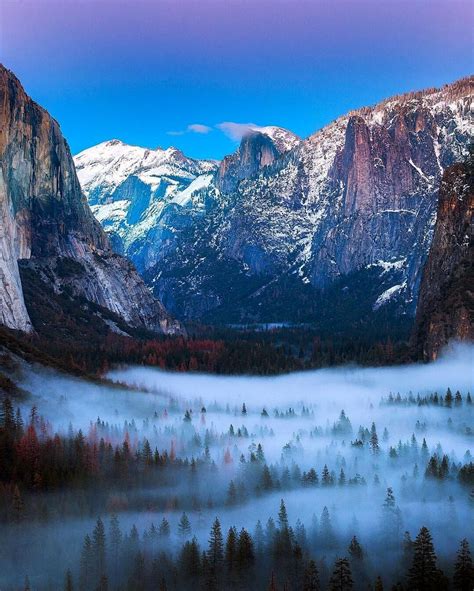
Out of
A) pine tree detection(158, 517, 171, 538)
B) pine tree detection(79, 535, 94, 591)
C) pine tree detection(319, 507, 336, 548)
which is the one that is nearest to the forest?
pine tree detection(79, 535, 94, 591)

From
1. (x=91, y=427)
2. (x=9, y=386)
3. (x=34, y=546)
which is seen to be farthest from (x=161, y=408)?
(x=34, y=546)

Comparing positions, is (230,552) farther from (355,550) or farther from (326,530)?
(326,530)

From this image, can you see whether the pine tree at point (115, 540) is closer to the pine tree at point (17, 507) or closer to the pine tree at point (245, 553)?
the pine tree at point (17, 507)

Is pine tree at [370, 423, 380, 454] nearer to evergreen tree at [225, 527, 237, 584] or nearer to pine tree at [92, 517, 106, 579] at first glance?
evergreen tree at [225, 527, 237, 584]

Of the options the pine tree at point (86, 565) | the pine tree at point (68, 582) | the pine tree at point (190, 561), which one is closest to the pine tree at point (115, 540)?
the pine tree at point (86, 565)

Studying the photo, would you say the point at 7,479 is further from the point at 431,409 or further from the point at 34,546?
the point at 431,409

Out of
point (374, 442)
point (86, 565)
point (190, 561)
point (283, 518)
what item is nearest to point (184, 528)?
point (190, 561)
